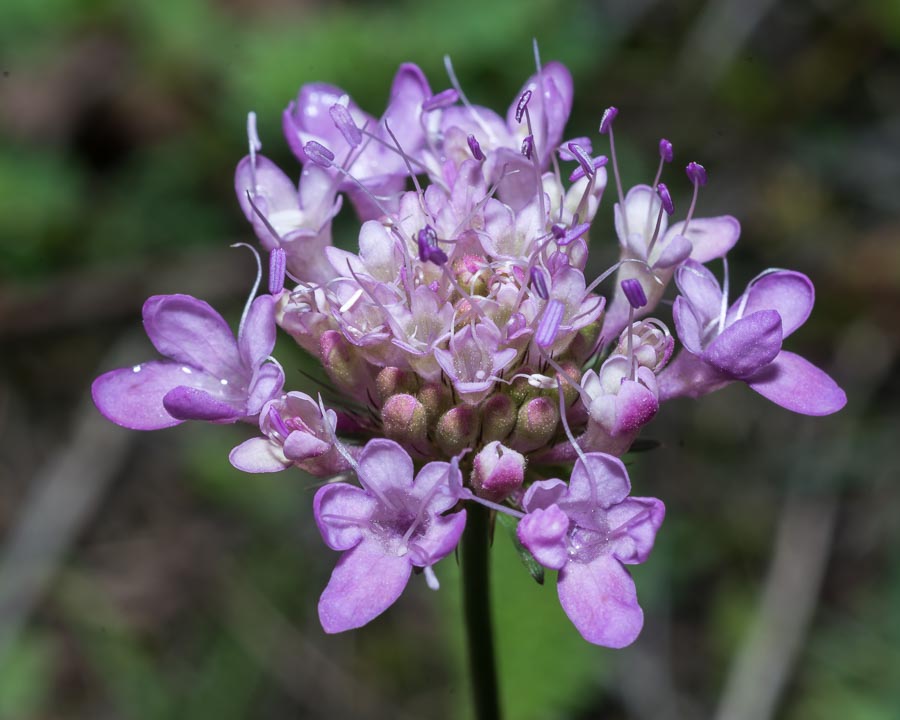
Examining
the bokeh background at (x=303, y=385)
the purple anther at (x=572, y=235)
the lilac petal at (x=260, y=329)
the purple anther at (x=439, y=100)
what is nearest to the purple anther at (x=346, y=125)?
the purple anther at (x=439, y=100)

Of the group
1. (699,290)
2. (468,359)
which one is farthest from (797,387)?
(468,359)

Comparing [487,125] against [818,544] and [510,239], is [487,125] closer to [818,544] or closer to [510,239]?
[510,239]

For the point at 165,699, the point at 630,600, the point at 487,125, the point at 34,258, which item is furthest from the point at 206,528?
the point at 630,600

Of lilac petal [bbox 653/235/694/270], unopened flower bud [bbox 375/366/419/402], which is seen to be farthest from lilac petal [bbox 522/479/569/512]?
lilac petal [bbox 653/235/694/270]

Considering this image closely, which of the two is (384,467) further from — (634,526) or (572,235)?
(572,235)

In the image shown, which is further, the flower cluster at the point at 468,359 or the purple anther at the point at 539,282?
the purple anther at the point at 539,282

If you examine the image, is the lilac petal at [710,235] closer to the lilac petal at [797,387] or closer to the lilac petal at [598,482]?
the lilac petal at [797,387]
